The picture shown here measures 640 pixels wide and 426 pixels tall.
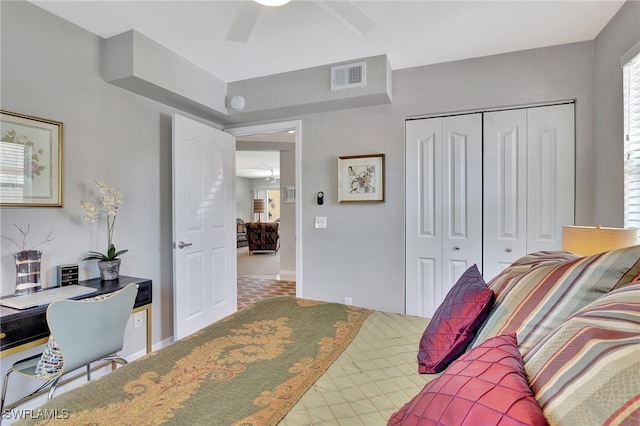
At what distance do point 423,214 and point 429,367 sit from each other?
5.94ft

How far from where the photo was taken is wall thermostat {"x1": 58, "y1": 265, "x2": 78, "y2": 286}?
1992 mm

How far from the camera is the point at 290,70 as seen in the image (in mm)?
2838

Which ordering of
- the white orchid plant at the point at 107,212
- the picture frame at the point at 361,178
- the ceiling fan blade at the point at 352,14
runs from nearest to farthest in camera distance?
the ceiling fan blade at the point at 352,14, the white orchid plant at the point at 107,212, the picture frame at the point at 361,178

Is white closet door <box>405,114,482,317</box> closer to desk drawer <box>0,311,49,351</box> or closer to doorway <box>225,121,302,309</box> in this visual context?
doorway <box>225,121,302,309</box>

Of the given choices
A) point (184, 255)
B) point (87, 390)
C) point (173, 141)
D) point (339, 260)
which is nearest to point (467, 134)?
point (339, 260)

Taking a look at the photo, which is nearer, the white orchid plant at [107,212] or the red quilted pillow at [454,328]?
the red quilted pillow at [454,328]

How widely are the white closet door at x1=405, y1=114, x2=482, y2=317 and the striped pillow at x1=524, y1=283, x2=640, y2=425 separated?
2021 mm

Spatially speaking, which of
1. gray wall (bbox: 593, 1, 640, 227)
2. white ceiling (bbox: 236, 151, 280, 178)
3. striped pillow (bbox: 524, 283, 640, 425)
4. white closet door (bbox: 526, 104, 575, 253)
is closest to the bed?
striped pillow (bbox: 524, 283, 640, 425)

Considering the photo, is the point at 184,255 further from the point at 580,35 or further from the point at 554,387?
the point at 580,35

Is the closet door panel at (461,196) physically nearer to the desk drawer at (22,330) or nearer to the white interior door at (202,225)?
the white interior door at (202,225)

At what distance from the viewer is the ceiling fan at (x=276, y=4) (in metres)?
1.52

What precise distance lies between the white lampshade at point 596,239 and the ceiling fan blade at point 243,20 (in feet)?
6.65

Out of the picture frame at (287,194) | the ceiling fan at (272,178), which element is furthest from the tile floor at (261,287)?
the ceiling fan at (272,178)

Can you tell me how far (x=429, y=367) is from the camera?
3.74 ft
